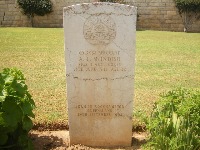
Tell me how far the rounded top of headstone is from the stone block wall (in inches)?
765

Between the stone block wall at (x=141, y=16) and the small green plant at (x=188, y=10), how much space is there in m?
0.29

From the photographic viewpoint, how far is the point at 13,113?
3045 millimetres

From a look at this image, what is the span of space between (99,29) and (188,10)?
66.1 feet

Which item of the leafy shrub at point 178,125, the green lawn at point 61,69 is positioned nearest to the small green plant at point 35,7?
the green lawn at point 61,69

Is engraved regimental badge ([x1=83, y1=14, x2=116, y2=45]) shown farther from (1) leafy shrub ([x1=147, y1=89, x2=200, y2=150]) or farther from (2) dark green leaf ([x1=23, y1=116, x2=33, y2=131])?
(2) dark green leaf ([x1=23, y1=116, x2=33, y2=131])

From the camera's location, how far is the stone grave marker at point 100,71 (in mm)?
3590

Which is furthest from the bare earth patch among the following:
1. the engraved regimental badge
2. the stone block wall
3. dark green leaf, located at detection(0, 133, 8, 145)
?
the stone block wall

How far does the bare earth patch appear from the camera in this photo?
3.85m

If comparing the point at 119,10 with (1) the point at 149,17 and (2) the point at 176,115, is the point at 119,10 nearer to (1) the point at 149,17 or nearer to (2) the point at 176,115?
(2) the point at 176,115

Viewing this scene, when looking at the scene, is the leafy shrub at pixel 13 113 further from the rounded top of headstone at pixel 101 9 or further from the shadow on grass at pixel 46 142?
the rounded top of headstone at pixel 101 9

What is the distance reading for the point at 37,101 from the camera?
5445 millimetres

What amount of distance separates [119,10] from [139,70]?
500 centimetres

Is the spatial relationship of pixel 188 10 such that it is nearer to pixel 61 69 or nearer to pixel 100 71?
pixel 61 69

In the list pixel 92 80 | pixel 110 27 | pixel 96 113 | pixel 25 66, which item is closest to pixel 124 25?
pixel 110 27
